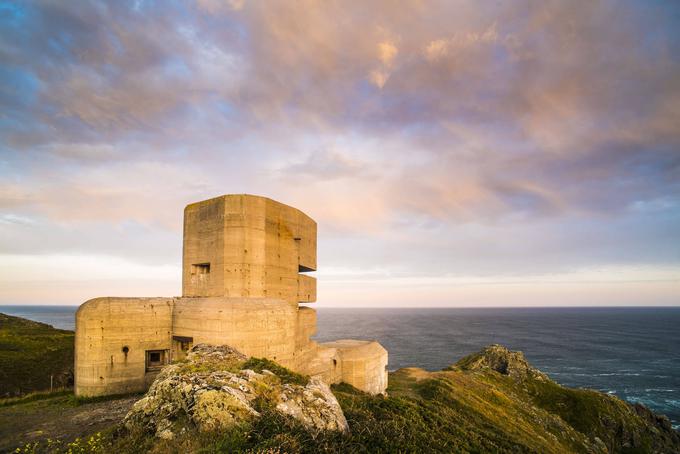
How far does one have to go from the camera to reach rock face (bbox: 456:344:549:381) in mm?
42469

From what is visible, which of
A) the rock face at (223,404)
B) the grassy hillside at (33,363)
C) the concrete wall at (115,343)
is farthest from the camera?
the grassy hillside at (33,363)

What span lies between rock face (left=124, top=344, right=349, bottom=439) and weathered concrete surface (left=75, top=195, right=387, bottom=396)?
22.8ft

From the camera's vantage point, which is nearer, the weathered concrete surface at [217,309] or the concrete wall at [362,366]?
the weathered concrete surface at [217,309]

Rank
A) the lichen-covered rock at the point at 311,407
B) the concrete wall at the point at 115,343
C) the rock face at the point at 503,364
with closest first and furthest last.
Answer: the lichen-covered rock at the point at 311,407 < the concrete wall at the point at 115,343 < the rock face at the point at 503,364

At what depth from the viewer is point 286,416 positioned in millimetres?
7312

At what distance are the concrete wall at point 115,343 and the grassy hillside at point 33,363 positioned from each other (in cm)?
1215

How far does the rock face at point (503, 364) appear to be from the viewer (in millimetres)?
42469

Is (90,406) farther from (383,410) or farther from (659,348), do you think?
(659,348)

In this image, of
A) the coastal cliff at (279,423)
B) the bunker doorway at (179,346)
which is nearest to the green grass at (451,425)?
the coastal cliff at (279,423)

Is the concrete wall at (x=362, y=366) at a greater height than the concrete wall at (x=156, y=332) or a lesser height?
lesser

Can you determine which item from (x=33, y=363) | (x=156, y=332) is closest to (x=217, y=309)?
(x=156, y=332)

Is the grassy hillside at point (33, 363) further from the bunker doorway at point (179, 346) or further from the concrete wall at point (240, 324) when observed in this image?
the concrete wall at point (240, 324)

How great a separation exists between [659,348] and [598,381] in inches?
1977

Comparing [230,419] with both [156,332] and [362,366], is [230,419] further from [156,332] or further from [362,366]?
[362,366]
